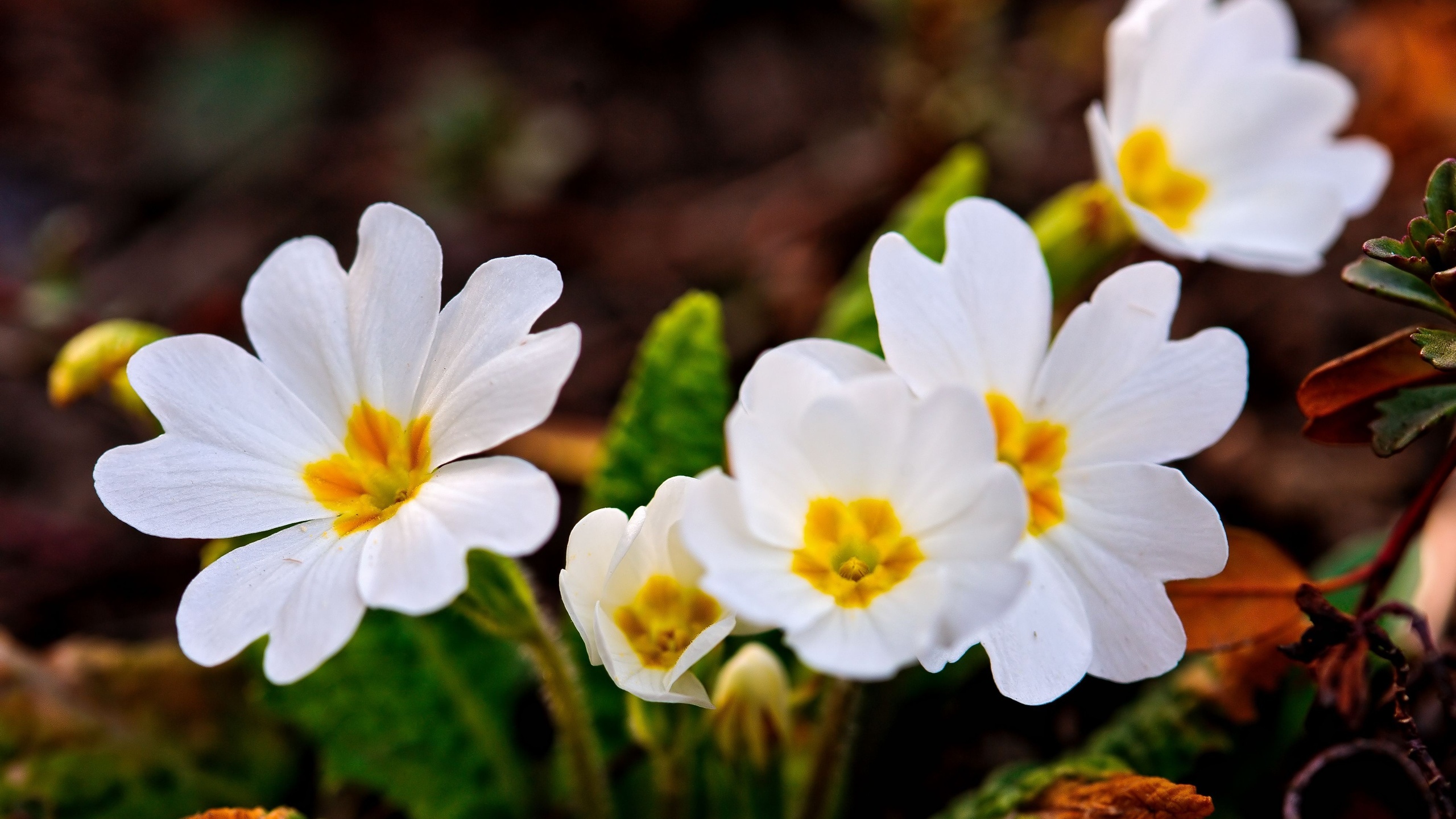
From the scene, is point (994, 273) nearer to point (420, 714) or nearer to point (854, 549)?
point (854, 549)

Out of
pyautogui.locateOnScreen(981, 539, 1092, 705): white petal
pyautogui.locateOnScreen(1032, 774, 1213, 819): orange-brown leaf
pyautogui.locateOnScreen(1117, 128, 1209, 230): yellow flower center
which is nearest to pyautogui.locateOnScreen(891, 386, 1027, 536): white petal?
pyautogui.locateOnScreen(981, 539, 1092, 705): white petal

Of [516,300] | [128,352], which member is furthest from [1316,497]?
[128,352]

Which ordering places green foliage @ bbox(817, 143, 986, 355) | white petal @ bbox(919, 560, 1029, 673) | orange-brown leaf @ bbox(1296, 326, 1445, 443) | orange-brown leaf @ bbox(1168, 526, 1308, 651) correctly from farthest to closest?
green foliage @ bbox(817, 143, 986, 355), orange-brown leaf @ bbox(1168, 526, 1308, 651), orange-brown leaf @ bbox(1296, 326, 1445, 443), white petal @ bbox(919, 560, 1029, 673)

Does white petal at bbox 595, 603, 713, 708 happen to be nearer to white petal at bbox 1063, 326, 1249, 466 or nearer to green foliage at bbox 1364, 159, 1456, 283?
white petal at bbox 1063, 326, 1249, 466

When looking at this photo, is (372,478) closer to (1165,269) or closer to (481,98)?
(1165,269)

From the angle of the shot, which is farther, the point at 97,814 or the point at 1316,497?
the point at 1316,497

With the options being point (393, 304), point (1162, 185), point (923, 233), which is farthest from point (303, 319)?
point (1162, 185)
